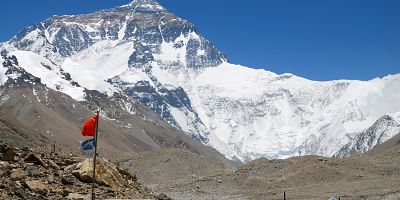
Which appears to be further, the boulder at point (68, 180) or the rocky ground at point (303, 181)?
the rocky ground at point (303, 181)

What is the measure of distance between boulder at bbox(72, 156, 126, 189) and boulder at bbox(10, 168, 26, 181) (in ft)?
11.5

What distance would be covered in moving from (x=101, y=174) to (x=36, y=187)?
223 inches

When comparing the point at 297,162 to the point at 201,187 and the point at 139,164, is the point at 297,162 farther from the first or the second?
the point at 139,164

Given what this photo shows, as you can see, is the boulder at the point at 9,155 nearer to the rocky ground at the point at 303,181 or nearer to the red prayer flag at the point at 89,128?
the red prayer flag at the point at 89,128

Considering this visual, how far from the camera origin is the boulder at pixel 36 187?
31062 millimetres

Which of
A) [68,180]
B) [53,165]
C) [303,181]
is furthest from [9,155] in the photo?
[303,181]

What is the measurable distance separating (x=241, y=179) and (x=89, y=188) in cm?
5094

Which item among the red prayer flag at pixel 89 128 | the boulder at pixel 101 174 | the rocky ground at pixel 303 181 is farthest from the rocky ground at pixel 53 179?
the rocky ground at pixel 303 181

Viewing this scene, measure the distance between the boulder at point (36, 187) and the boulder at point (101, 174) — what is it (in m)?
3.51

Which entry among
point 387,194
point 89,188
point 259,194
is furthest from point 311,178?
point 89,188

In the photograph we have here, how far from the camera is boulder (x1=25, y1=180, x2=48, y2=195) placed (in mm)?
31062

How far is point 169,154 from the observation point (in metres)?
120

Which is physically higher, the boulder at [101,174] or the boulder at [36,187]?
the boulder at [101,174]

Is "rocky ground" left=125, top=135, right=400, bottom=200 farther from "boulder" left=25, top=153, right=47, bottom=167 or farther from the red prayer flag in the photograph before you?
the red prayer flag
